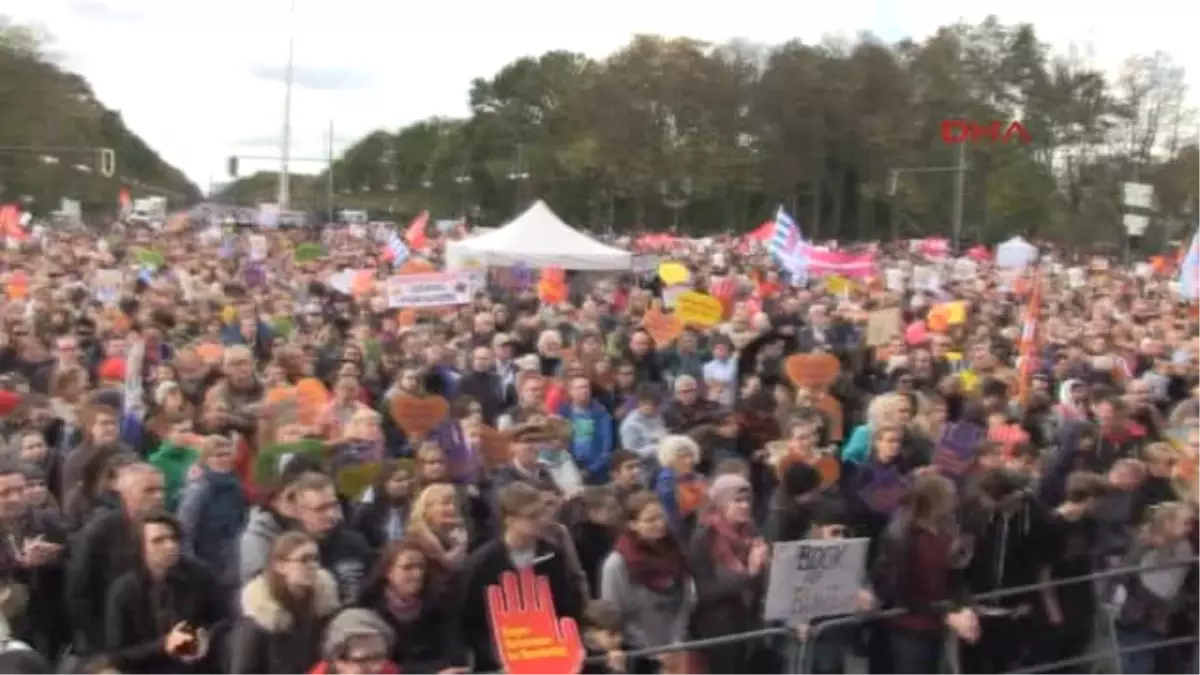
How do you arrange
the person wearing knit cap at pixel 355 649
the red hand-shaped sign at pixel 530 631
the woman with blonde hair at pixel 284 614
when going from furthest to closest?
the red hand-shaped sign at pixel 530 631, the woman with blonde hair at pixel 284 614, the person wearing knit cap at pixel 355 649

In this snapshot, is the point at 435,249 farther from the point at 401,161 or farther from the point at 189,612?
the point at 401,161

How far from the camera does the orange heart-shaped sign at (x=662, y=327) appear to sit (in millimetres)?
13914

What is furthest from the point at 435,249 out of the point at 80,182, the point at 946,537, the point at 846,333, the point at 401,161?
the point at 401,161

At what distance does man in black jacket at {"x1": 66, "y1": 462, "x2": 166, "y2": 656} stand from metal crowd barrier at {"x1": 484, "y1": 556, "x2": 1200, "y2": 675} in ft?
5.75

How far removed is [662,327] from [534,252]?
10.9 meters

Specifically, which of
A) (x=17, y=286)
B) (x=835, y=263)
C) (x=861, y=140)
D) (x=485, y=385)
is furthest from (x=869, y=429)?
(x=861, y=140)

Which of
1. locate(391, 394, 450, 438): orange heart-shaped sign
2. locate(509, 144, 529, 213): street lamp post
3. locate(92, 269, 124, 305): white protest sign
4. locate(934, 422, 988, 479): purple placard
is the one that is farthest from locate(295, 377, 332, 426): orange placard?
locate(509, 144, 529, 213): street lamp post

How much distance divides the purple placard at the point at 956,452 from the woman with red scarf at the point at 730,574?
2026 millimetres

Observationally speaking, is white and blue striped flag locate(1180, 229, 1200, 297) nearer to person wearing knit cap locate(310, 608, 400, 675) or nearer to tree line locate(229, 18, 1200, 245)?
person wearing knit cap locate(310, 608, 400, 675)

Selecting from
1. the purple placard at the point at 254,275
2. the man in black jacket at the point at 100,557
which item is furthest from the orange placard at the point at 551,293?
the man in black jacket at the point at 100,557

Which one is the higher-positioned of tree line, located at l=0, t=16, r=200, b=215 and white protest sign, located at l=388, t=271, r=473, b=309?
tree line, located at l=0, t=16, r=200, b=215

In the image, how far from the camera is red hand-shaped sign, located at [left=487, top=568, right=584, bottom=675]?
5.20 m

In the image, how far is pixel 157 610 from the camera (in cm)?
539

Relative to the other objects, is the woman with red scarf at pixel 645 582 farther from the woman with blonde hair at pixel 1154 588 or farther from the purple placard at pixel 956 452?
the woman with blonde hair at pixel 1154 588
